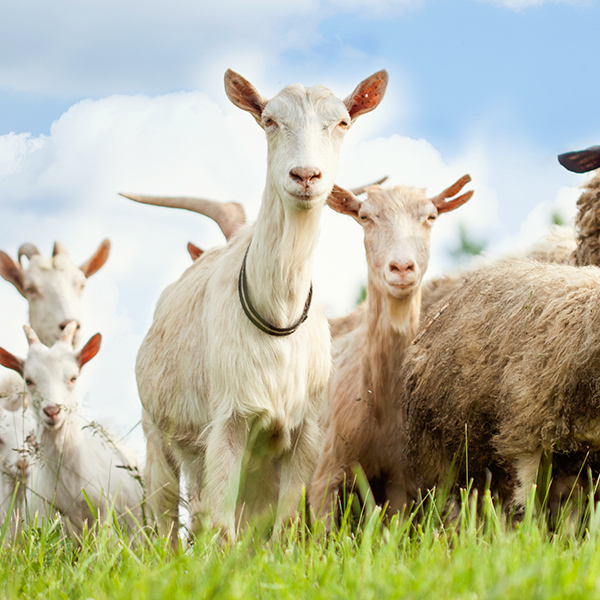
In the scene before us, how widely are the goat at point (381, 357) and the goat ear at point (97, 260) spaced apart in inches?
137

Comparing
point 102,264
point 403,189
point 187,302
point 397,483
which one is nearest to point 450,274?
point 403,189

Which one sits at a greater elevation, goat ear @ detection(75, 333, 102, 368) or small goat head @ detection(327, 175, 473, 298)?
small goat head @ detection(327, 175, 473, 298)

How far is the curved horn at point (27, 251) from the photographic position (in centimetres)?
801

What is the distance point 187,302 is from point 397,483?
5.72 feet

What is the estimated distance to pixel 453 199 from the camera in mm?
5684

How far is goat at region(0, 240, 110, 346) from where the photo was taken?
7.55 m

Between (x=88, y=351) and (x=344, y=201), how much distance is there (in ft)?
8.13

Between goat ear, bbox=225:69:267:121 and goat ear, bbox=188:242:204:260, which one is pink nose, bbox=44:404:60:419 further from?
goat ear, bbox=225:69:267:121

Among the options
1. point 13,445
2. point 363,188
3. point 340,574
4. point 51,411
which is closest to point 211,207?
point 363,188

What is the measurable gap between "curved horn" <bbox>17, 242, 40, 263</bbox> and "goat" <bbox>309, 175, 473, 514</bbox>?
3.82 m

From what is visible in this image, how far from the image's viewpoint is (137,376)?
514cm

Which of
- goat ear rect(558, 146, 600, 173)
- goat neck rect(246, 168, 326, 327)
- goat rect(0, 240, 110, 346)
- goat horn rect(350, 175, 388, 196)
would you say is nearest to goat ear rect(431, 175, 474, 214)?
goat horn rect(350, 175, 388, 196)

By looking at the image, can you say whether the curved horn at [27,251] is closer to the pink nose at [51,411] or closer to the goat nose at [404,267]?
the pink nose at [51,411]

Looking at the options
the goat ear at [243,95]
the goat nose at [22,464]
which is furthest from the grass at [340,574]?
the goat nose at [22,464]
